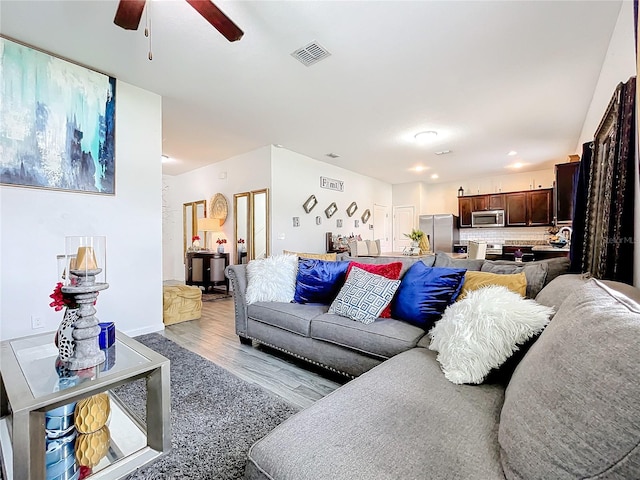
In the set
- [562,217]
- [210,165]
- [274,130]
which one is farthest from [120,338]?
[210,165]

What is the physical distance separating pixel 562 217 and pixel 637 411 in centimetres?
378

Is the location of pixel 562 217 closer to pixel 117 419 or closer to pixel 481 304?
pixel 481 304

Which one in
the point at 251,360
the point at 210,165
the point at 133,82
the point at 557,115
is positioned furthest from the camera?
the point at 210,165

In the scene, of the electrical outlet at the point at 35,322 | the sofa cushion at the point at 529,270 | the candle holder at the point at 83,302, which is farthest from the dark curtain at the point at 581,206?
the electrical outlet at the point at 35,322

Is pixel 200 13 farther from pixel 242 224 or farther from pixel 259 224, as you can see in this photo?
pixel 242 224

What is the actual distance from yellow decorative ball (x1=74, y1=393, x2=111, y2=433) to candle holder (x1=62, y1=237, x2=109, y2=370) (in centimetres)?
16

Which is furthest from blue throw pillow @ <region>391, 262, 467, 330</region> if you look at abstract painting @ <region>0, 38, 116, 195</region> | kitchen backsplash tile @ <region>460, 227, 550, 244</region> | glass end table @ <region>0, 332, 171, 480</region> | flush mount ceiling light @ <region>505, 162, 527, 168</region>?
kitchen backsplash tile @ <region>460, 227, 550, 244</region>

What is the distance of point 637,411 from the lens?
538 millimetres

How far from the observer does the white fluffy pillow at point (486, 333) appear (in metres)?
1.22

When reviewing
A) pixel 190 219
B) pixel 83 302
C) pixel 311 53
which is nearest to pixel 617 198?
pixel 311 53

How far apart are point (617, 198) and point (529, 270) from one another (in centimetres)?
61

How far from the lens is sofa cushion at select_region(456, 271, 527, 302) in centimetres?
177

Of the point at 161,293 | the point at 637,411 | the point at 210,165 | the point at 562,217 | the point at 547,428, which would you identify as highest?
the point at 210,165

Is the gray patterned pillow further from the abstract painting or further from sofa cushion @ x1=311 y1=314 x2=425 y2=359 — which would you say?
the abstract painting
